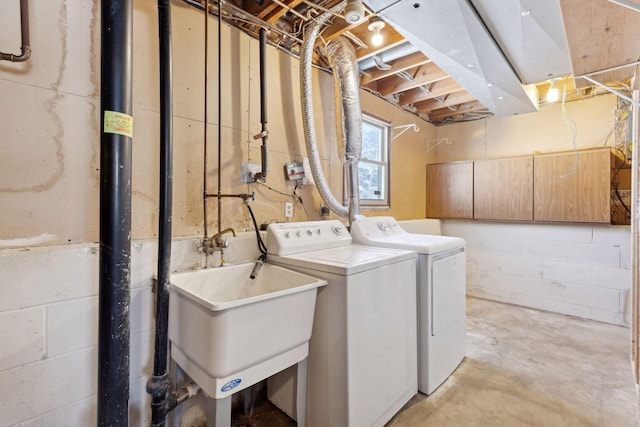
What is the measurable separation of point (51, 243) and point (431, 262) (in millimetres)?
1955

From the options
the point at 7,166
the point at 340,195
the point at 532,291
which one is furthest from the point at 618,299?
the point at 7,166

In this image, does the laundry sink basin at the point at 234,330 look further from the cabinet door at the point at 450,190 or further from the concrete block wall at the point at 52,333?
the cabinet door at the point at 450,190

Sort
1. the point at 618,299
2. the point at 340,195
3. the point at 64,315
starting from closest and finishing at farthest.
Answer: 1. the point at 64,315
2. the point at 340,195
3. the point at 618,299

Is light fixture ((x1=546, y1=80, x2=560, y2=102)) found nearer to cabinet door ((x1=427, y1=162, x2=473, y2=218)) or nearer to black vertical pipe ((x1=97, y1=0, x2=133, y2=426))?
cabinet door ((x1=427, y1=162, x2=473, y2=218))

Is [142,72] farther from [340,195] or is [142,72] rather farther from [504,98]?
[504,98]

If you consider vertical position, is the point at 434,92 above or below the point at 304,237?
above

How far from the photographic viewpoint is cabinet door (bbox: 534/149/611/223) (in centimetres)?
287

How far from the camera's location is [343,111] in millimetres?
2344

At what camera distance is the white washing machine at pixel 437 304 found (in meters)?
1.80

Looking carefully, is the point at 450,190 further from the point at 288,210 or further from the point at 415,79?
the point at 288,210

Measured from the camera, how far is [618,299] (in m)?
2.94

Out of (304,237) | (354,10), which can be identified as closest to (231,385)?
(304,237)

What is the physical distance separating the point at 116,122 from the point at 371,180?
8.43 feet

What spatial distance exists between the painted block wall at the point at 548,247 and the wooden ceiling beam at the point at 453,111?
32cm
